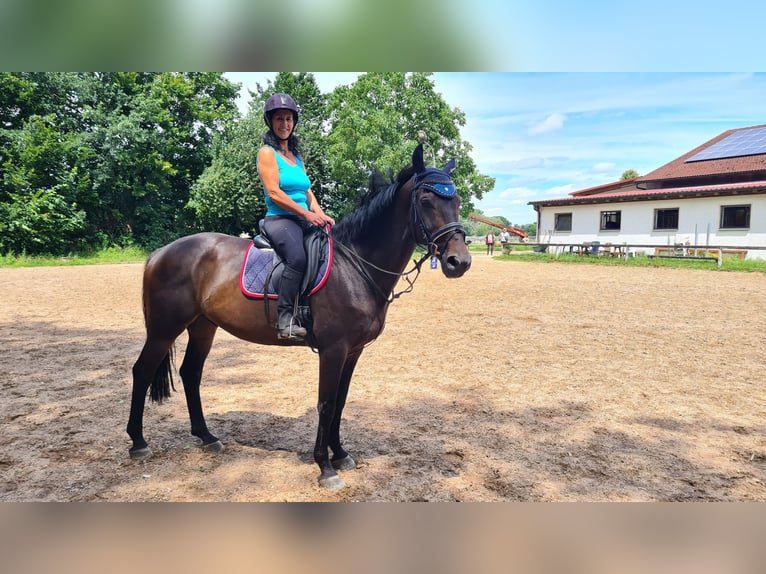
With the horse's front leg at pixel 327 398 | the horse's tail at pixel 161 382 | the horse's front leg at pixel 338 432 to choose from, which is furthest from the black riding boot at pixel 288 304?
the horse's tail at pixel 161 382

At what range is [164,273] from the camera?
11.7 ft

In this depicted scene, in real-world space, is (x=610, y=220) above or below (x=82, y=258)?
above

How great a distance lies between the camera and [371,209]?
130 inches

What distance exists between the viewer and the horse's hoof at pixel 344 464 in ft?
10.9

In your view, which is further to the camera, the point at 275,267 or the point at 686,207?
the point at 686,207

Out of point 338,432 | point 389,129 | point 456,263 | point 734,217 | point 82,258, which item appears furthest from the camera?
point 389,129

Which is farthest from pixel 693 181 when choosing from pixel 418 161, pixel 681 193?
pixel 418 161

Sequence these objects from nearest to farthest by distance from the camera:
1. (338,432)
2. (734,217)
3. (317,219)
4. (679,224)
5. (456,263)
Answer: (456,263) < (317,219) < (338,432) < (734,217) < (679,224)

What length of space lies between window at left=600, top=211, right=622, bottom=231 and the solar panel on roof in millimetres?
5914

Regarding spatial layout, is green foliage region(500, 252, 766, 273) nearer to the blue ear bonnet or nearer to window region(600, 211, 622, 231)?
window region(600, 211, 622, 231)

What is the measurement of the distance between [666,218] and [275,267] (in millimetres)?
26978

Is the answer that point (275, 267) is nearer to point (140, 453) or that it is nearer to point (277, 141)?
point (277, 141)

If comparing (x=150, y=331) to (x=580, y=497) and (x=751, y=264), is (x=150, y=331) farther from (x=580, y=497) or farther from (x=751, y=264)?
(x=751, y=264)

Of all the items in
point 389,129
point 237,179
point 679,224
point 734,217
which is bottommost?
point 679,224
